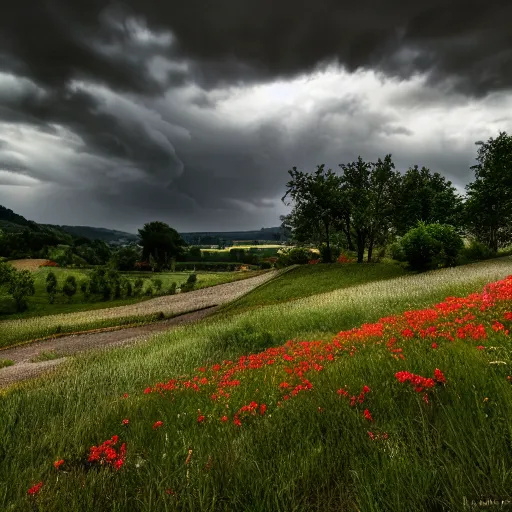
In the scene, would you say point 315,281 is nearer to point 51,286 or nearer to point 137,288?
point 137,288

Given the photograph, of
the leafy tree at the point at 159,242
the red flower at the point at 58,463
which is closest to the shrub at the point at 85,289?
the leafy tree at the point at 159,242

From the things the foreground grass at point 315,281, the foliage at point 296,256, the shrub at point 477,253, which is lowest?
the foreground grass at point 315,281

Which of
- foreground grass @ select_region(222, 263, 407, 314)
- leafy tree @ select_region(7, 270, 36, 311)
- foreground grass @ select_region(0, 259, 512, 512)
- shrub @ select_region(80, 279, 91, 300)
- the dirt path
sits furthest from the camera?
shrub @ select_region(80, 279, 91, 300)

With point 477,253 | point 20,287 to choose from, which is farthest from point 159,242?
point 477,253

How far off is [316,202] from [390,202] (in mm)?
9291

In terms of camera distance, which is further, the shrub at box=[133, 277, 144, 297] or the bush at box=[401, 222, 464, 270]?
the shrub at box=[133, 277, 144, 297]

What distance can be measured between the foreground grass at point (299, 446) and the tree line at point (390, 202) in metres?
33.4

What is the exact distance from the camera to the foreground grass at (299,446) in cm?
210

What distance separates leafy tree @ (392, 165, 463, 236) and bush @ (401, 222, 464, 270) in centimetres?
1143

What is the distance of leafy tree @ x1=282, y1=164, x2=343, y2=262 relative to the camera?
36.5 metres

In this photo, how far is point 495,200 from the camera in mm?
35344

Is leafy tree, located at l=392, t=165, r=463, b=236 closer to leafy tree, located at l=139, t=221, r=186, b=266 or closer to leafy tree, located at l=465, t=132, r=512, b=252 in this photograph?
leafy tree, located at l=465, t=132, r=512, b=252

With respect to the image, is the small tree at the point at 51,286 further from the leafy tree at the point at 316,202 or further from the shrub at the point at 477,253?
the shrub at the point at 477,253

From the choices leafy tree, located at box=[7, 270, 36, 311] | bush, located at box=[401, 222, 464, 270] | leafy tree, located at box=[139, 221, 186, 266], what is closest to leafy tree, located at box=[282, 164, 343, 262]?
bush, located at box=[401, 222, 464, 270]
